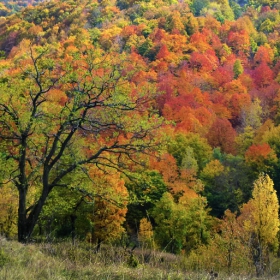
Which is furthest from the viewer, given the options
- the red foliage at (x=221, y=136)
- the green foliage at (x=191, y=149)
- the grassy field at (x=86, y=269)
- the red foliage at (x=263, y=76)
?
the red foliage at (x=263, y=76)

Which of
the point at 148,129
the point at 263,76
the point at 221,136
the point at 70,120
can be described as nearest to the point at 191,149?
the point at 221,136

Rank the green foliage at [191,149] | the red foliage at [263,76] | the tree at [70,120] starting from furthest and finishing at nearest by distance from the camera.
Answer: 1. the red foliage at [263,76]
2. the green foliage at [191,149]
3. the tree at [70,120]

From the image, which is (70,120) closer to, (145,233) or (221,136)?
(145,233)

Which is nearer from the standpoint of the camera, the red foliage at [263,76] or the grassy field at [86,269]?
the grassy field at [86,269]

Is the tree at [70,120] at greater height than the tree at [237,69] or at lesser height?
lesser

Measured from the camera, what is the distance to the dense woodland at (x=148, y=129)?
39.3ft

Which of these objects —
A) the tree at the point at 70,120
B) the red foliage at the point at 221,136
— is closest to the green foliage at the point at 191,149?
the red foliage at the point at 221,136

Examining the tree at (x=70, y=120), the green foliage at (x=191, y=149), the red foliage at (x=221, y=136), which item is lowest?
the tree at (x=70, y=120)

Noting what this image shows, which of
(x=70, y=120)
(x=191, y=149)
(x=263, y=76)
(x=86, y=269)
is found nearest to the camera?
(x=86, y=269)

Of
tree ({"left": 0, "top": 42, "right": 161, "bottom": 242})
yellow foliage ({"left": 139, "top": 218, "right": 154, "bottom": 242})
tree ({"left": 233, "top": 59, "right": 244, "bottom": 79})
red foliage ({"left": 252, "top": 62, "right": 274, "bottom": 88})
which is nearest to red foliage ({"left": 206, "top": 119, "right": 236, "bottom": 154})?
yellow foliage ({"left": 139, "top": 218, "right": 154, "bottom": 242})

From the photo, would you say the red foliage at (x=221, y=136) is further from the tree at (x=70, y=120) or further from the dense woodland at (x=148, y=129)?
the tree at (x=70, y=120)

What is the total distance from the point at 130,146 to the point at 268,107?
5801cm

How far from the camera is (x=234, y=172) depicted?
41.7 m

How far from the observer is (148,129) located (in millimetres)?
11891
